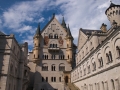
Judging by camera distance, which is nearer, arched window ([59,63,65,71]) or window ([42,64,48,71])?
window ([42,64,48,71])

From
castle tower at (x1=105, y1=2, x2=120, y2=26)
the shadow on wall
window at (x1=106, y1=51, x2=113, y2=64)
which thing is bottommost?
the shadow on wall

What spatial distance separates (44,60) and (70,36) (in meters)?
15.6

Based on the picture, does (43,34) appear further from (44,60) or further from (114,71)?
(114,71)

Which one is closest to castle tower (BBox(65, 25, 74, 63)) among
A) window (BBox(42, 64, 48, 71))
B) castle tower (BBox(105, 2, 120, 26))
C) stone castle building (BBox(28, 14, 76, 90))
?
stone castle building (BBox(28, 14, 76, 90))

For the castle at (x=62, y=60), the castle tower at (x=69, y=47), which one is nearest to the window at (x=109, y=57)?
the castle at (x=62, y=60)

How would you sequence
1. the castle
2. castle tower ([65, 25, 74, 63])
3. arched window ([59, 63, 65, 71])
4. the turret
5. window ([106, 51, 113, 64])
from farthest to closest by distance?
castle tower ([65, 25, 74, 63]) < arched window ([59, 63, 65, 71]) < the turret < the castle < window ([106, 51, 113, 64])

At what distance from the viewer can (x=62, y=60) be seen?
56.3 metres

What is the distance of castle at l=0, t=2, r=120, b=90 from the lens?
2350 cm

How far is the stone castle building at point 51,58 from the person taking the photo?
174ft

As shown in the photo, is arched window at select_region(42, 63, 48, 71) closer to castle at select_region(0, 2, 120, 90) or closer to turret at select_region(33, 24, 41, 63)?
castle at select_region(0, 2, 120, 90)

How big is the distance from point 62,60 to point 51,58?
16.0 ft

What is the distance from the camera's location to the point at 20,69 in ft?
137

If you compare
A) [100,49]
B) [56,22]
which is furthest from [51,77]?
[100,49]

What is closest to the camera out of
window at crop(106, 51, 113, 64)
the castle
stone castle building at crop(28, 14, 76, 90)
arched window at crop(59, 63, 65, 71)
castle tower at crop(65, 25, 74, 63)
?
window at crop(106, 51, 113, 64)
